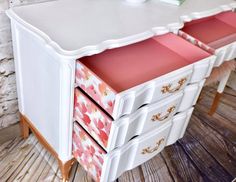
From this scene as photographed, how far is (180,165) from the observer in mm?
1553

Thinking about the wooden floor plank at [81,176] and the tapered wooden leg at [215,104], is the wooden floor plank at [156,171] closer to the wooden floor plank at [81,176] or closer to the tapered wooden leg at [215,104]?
the wooden floor plank at [81,176]

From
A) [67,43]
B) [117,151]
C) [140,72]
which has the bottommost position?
[117,151]

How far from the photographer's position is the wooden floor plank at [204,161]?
1.53 meters

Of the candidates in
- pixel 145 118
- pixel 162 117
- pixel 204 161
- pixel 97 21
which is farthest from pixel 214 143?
pixel 97 21

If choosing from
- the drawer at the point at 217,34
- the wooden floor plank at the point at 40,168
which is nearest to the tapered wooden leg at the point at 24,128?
the wooden floor plank at the point at 40,168

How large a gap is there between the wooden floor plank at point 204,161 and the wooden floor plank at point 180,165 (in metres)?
0.03

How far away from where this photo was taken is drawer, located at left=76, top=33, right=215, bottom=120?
939 millimetres

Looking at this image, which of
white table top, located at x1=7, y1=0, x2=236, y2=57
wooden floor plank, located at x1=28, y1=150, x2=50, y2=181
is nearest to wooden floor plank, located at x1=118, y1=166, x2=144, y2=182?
wooden floor plank, located at x1=28, y1=150, x2=50, y2=181

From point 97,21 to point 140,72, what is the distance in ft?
0.78

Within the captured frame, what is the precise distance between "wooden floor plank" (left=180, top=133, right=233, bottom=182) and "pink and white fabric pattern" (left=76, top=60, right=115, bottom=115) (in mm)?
824

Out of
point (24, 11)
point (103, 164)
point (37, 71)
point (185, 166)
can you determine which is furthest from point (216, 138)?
point (24, 11)

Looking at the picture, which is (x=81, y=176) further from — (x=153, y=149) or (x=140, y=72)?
(x=140, y=72)

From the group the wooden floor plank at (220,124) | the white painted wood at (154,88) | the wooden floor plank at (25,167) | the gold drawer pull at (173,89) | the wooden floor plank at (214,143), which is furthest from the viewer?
the wooden floor plank at (220,124)

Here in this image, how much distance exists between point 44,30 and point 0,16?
26 cm
